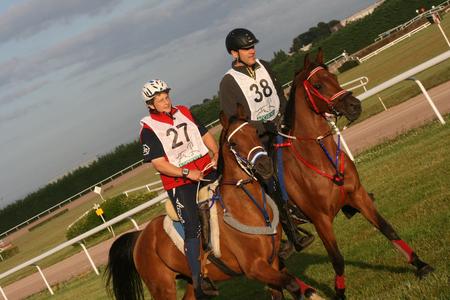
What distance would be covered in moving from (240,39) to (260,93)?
2.02 ft

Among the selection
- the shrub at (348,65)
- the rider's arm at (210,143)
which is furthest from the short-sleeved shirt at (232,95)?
the shrub at (348,65)

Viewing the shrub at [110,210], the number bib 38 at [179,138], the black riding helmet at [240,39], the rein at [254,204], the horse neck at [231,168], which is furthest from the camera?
the shrub at [110,210]

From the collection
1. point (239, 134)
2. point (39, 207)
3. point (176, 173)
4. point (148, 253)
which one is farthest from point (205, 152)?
point (39, 207)

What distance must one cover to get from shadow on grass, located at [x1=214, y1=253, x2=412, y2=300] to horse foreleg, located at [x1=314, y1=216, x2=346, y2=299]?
0.49 meters

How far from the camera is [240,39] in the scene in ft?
22.5

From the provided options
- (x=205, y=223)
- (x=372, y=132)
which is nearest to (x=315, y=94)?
(x=205, y=223)

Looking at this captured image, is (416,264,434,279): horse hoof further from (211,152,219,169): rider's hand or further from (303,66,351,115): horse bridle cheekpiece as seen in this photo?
(211,152,219,169): rider's hand

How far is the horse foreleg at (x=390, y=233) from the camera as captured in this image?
5.93m

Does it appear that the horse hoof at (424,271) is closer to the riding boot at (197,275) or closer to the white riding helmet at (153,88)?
the riding boot at (197,275)

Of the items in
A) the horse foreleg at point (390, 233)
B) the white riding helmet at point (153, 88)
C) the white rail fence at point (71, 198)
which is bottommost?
the horse foreleg at point (390, 233)

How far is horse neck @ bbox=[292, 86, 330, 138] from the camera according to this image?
256 inches

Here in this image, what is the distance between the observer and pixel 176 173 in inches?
246

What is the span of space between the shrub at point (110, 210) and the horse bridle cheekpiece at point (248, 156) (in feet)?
71.7

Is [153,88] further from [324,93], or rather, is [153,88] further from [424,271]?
[424,271]
